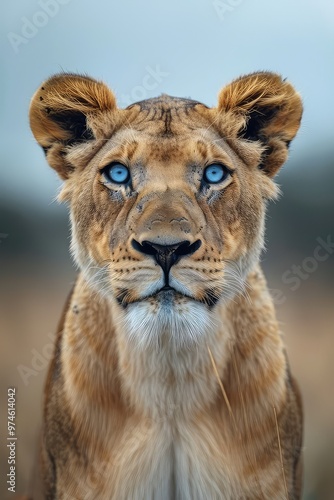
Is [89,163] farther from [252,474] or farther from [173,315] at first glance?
[252,474]

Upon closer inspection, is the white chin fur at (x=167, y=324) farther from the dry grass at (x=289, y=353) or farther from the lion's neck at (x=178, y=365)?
the dry grass at (x=289, y=353)

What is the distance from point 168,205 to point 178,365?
0.59 metres

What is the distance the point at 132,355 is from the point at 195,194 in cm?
60

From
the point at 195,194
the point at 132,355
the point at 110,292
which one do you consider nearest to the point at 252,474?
the point at 132,355

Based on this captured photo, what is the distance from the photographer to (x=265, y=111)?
2.78m

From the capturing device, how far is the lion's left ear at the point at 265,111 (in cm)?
275

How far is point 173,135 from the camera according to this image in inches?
101

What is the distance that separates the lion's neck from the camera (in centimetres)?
265

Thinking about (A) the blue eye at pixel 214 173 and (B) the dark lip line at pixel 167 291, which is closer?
(B) the dark lip line at pixel 167 291

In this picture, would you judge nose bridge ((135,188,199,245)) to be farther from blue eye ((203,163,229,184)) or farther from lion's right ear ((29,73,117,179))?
lion's right ear ((29,73,117,179))

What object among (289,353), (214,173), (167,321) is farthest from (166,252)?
(289,353)

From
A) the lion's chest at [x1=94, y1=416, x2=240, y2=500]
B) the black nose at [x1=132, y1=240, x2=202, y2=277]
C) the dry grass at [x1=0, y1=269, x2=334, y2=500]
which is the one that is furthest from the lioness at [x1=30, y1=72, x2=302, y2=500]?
the dry grass at [x1=0, y1=269, x2=334, y2=500]

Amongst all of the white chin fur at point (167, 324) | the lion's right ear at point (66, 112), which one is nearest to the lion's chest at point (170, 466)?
the white chin fur at point (167, 324)

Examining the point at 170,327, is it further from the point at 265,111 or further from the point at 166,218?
the point at 265,111
